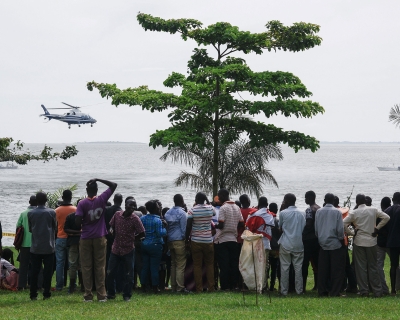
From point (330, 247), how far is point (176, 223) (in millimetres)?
2973

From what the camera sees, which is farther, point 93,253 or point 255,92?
point 255,92

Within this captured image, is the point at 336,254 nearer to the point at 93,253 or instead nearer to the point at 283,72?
the point at 93,253

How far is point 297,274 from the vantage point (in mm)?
14156

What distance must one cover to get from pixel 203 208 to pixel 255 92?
6855mm

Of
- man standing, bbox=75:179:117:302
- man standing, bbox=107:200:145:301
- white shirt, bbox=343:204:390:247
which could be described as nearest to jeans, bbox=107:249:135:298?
man standing, bbox=107:200:145:301

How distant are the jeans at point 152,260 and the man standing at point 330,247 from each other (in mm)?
3059

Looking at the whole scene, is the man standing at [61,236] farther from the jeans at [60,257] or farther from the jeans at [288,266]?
the jeans at [288,266]

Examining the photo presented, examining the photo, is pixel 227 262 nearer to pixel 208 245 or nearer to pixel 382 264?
pixel 208 245

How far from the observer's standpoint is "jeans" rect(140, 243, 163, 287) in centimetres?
1436

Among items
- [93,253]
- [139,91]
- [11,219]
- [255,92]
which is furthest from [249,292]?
[11,219]

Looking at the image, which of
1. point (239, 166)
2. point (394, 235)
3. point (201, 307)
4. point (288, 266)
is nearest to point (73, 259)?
point (201, 307)

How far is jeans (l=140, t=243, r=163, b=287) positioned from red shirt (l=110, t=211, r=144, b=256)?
1.12m

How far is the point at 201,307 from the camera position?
40.1 feet

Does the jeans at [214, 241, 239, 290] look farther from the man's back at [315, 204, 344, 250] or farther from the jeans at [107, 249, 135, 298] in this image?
the jeans at [107, 249, 135, 298]
